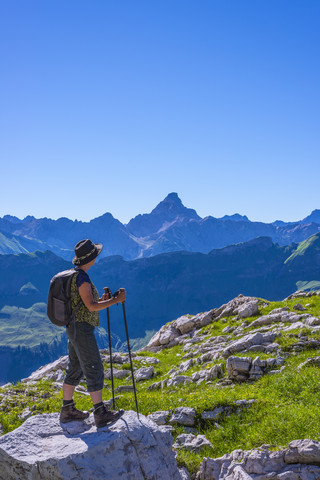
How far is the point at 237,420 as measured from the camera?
11.1 m

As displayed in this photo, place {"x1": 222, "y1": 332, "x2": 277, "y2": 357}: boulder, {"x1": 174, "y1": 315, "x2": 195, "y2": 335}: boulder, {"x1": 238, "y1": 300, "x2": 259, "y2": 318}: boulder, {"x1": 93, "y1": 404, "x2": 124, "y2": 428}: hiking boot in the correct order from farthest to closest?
{"x1": 174, "y1": 315, "x2": 195, "y2": 335}: boulder
{"x1": 238, "y1": 300, "x2": 259, "y2": 318}: boulder
{"x1": 222, "y1": 332, "x2": 277, "y2": 357}: boulder
{"x1": 93, "y1": 404, "x2": 124, "y2": 428}: hiking boot

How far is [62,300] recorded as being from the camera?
29.9 ft

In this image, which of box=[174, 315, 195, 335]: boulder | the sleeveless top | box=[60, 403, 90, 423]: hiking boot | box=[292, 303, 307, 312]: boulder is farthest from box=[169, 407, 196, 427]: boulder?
box=[174, 315, 195, 335]: boulder

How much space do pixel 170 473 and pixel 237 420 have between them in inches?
141

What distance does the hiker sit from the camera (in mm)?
8867

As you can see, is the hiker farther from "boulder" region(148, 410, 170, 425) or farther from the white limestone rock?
"boulder" region(148, 410, 170, 425)

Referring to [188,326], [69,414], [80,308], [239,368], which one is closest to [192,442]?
[69,414]

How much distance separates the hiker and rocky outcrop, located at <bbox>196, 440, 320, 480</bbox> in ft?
8.31

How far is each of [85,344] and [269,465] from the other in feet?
15.9

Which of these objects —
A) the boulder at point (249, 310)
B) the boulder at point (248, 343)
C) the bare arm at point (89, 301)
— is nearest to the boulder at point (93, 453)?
the bare arm at point (89, 301)

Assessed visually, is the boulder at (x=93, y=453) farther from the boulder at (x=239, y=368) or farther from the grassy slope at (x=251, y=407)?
the boulder at (x=239, y=368)

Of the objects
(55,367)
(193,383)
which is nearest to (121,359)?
(55,367)

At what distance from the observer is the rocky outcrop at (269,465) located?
7.95 metres

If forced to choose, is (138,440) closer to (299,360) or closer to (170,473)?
(170,473)
